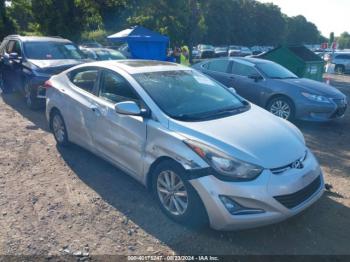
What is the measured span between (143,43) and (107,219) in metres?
13.2

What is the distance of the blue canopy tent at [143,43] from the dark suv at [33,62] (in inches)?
261

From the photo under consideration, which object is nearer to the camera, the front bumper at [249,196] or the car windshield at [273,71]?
the front bumper at [249,196]

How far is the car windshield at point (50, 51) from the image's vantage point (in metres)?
8.93

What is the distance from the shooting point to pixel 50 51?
9125mm

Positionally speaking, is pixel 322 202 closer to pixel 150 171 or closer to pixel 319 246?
pixel 319 246

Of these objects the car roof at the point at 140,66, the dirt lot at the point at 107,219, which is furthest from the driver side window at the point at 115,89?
the dirt lot at the point at 107,219

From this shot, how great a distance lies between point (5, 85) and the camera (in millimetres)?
10391

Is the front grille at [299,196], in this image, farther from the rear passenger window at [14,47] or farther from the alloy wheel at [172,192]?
the rear passenger window at [14,47]

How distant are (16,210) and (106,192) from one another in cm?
106

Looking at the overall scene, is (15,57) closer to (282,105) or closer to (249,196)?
(282,105)

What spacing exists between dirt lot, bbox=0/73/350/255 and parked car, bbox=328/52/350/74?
23.1 m

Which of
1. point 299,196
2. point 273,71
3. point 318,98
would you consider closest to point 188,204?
point 299,196

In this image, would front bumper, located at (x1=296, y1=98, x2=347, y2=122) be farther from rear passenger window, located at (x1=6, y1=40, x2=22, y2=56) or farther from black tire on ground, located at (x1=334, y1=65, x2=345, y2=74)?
black tire on ground, located at (x1=334, y1=65, x2=345, y2=74)

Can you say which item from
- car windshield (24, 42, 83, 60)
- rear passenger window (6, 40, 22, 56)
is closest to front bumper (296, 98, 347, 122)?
car windshield (24, 42, 83, 60)
